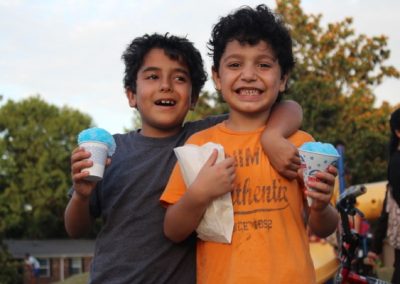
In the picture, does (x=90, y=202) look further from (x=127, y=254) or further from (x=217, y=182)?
(x=217, y=182)

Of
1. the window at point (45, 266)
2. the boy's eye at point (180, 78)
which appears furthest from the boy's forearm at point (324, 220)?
the window at point (45, 266)

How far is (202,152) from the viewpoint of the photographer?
271 centimetres

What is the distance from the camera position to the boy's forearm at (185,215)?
8.61 feet

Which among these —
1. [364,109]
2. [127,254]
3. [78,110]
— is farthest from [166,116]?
[78,110]

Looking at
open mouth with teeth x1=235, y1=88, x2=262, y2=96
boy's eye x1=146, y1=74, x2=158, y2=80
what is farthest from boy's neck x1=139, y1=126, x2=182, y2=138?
open mouth with teeth x1=235, y1=88, x2=262, y2=96

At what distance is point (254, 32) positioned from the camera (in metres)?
2.81

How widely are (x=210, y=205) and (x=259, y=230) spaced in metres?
0.23

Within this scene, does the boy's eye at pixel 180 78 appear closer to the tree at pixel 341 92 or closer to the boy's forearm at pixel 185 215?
the boy's forearm at pixel 185 215

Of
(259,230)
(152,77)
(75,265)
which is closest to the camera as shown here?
(259,230)

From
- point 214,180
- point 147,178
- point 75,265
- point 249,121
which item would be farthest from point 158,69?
point 75,265

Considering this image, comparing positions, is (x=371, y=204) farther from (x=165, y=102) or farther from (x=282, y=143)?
(x=282, y=143)

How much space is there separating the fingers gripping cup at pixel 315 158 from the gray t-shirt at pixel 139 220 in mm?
774

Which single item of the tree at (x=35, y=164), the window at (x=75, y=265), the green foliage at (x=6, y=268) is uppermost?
the tree at (x=35, y=164)

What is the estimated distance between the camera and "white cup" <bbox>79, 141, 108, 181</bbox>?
108 inches
